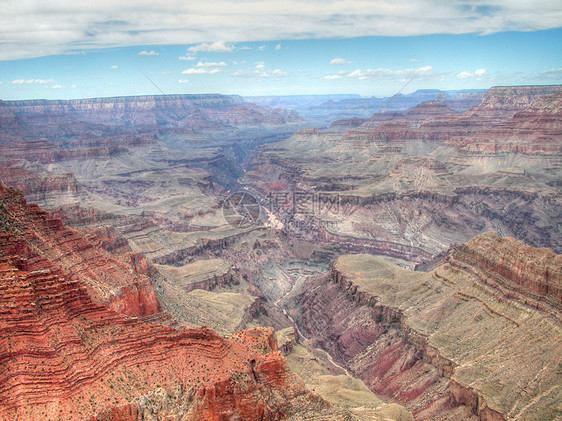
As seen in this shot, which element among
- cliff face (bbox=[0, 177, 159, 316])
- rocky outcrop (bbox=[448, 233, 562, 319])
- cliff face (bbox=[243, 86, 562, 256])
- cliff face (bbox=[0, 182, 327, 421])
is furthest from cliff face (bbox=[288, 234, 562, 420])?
cliff face (bbox=[243, 86, 562, 256])

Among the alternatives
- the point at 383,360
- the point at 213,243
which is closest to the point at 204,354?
the point at 383,360

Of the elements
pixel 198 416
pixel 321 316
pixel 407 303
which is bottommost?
pixel 321 316

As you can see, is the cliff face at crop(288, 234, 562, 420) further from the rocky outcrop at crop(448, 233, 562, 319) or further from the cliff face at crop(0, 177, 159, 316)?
the cliff face at crop(0, 177, 159, 316)

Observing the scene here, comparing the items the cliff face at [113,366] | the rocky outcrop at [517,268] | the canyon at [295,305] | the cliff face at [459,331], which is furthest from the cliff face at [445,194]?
the cliff face at [113,366]

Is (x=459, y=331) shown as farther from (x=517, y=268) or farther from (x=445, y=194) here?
(x=445, y=194)

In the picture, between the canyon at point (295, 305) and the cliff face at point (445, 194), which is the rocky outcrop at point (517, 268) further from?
the cliff face at point (445, 194)

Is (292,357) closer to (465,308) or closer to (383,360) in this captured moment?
(383,360)

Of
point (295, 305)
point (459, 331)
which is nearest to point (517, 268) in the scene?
point (459, 331)
